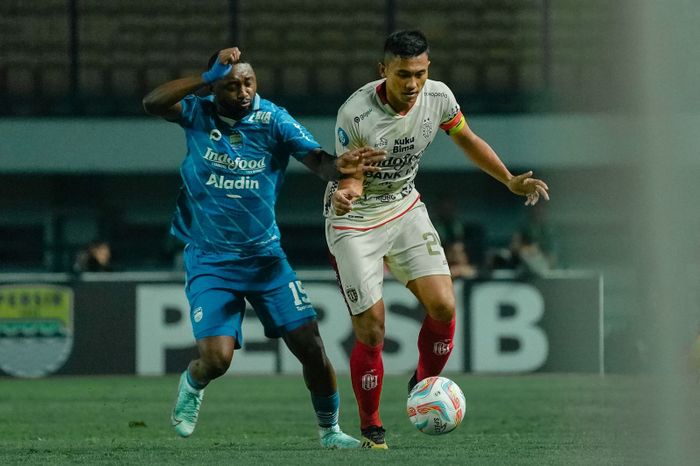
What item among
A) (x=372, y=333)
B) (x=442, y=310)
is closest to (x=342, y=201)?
(x=372, y=333)

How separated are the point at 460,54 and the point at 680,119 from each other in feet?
63.2

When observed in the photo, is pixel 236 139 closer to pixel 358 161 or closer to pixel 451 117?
pixel 358 161

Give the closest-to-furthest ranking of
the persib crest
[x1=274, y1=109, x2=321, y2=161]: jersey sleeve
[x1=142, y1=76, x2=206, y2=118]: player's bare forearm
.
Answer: [x1=142, y1=76, x2=206, y2=118]: player's bare forearm
[x1=274, y1=109, x2=321, y2=161]: jersey sleeve
the persib crest

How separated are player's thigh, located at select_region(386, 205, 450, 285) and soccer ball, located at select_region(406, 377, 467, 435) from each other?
0.58 m

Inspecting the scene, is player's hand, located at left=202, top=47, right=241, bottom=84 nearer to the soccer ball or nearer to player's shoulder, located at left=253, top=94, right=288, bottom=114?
player's shoulder, located at left=253, top=94, right=288, bottom=114

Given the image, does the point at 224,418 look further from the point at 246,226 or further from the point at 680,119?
the point at 680,119

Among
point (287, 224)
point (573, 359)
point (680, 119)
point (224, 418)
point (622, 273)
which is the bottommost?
point (287, 224)

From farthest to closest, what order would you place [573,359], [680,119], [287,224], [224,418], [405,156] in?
[287,224], [224,418], [405,156], [573,359], [680,119]

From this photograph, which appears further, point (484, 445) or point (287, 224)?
point (287, 224)

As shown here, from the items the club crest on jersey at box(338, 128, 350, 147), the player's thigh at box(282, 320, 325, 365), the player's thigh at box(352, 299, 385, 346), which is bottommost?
the player's thigh at box(282, 320, 325, 365)

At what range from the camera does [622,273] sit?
164 centimetres

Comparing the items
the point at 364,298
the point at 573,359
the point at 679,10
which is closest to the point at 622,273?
the point at 573,359

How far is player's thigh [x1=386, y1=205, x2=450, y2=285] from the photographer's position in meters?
6.22

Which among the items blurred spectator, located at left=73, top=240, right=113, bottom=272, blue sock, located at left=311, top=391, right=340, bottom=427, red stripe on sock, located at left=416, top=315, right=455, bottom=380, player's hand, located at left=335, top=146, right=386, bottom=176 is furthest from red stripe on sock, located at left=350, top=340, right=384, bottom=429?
blurred spectator, located at left=73, top=240, right=113, bottom=272
